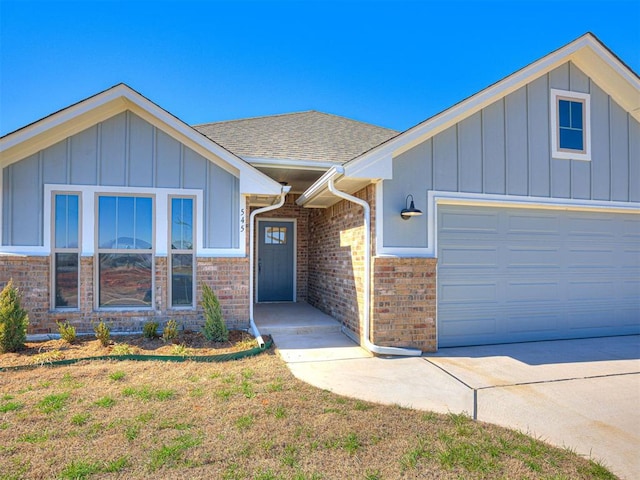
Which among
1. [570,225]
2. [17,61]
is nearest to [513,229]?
[570,225]

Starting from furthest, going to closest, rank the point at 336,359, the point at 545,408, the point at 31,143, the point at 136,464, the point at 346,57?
the point at 346,57, the point at 31,143, the point at 336,359, the point at 545,408, the point at 136,464

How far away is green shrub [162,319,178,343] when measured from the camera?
18.6 feet

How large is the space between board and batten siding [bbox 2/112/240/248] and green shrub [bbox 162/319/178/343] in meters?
1.42

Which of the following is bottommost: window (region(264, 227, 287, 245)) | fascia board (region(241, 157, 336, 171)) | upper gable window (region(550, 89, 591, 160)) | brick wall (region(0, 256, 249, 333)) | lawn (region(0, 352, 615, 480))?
lawn (region(0, 352, 615, 480))

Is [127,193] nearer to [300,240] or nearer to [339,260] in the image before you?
[339,260]

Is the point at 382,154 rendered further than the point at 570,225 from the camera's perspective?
No

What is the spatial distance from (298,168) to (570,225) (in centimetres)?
516

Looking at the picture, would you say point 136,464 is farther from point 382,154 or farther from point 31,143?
point 31,143

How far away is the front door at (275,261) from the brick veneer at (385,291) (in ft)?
8.85

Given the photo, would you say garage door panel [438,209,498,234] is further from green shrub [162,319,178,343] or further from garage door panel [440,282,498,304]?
green shrub [162,319,178,343]

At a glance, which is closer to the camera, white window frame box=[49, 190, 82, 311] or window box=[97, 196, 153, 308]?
white window frame box=[49, 190, 82, 311]

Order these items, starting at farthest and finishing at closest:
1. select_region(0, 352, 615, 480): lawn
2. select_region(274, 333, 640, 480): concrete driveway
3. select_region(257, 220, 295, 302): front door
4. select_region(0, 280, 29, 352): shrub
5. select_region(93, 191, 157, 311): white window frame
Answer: select_region(257, 220, 295, 302): front door → select_region(93, 191, 157, 311): white window frame → select_region(0, 280, 29, 352): shrub → select_region(274, 333, 640, 480): concrete driveway → select_region(0, 352, 615, 480): lawn

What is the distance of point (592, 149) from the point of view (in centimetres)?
656

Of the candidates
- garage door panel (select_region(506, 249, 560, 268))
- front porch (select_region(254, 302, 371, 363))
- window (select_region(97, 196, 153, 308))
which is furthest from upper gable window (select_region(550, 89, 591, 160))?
window (select_region(97, 196, 153, 308))
